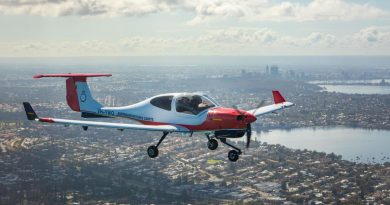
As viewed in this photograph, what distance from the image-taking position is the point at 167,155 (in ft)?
568

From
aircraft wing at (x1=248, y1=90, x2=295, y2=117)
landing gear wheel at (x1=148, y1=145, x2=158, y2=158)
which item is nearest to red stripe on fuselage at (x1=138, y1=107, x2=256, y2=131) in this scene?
landing gear wheel at (x1=148, y1=145, x2=158, y2=158)

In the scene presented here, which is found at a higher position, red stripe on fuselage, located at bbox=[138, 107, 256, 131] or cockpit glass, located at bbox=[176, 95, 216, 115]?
cockpit glass, located at bbox=[176, 95, 216, 115]

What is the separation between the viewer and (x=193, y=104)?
109ft

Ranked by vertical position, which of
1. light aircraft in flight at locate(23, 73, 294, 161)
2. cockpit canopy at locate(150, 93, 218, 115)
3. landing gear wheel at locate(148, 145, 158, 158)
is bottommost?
landing gear wheel at locate(148, 145, 158, 158)

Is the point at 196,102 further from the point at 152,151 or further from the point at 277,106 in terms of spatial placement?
the point at 277,106

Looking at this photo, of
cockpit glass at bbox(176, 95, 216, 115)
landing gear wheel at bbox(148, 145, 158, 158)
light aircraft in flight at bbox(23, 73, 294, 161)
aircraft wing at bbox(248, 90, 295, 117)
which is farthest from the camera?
aircraft wing at bbox(248, 90, 295, 117)

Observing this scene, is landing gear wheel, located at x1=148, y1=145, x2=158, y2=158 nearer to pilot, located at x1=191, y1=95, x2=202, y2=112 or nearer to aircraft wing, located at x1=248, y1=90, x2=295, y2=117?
pilot, located at x1=191, y1=95, x2=202, y2=112

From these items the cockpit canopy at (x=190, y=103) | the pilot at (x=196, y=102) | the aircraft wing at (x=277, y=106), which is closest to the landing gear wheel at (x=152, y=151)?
the cockpit canopy at (x=190, y=103)

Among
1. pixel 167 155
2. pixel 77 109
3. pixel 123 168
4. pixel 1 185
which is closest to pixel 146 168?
pixel 123 168

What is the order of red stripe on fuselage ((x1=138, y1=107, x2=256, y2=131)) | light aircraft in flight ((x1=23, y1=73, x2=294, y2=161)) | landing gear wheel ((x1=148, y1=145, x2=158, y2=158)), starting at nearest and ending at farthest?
red stripe on fuselage ((x1=138, y1=107, x2=256, y2=131)), light aircraft in flight ((x1=23, y1=73, x2=294, y2=161)), landing gear wheel ((x1=148, y1=145, x2=158, y2=158))

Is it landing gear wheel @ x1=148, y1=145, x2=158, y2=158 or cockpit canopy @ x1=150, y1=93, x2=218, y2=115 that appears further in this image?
landing gear wheel @ x1=148, y1=145, x2=158, y2=158

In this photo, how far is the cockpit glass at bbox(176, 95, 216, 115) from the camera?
33.1 meters

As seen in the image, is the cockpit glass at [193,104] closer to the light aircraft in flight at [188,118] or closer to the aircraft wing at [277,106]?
the light aircraft in flight at [188,118]

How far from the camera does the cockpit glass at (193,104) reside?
3306cm
